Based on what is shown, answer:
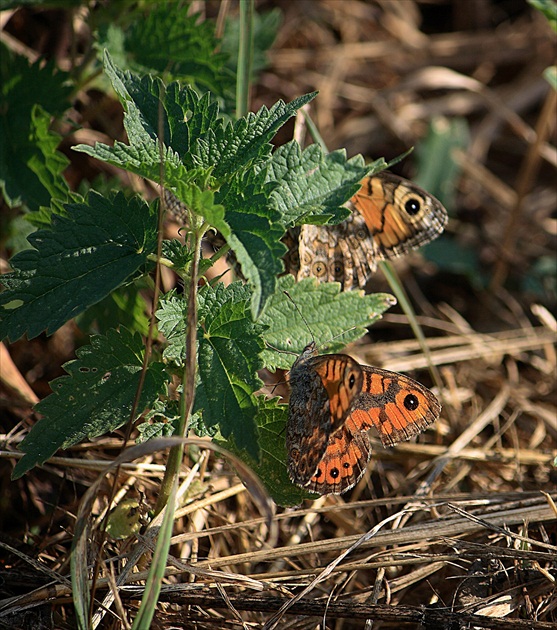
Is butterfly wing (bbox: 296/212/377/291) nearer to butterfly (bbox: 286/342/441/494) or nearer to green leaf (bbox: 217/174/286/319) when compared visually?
butterfly (bbox: 286/342/441/494)

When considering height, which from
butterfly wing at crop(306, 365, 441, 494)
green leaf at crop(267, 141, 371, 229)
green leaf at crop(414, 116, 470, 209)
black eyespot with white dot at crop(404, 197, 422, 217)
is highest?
green leaf at crop(267, 141, 371, 229)

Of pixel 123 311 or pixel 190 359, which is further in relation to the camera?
pixel 123 311

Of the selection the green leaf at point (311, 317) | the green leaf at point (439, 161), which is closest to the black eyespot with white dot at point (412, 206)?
the green leaf at point (311, 317)

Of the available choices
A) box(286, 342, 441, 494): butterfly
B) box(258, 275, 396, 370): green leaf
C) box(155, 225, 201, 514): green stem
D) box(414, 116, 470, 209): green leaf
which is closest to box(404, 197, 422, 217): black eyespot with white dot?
box(258, 275, 396, 370): green leaf

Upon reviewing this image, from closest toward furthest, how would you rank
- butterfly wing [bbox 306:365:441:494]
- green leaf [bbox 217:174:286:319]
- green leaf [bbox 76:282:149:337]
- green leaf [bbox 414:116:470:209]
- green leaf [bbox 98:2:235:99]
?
green leaf [bbox 217:174:286:319] < butterfly wing [bbox 306:365:441:494] < green leaf [bbox 76:282:149:337] < green leaf [bbox 98:2:235:99] < green leaf [bbox 414:116:470:209]

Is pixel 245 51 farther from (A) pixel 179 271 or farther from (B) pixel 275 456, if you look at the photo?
(B) pixel 275 456

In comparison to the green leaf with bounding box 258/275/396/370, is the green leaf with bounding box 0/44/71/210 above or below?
above

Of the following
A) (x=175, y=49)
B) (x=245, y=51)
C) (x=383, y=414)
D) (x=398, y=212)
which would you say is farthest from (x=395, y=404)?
(x=175, y=49)
